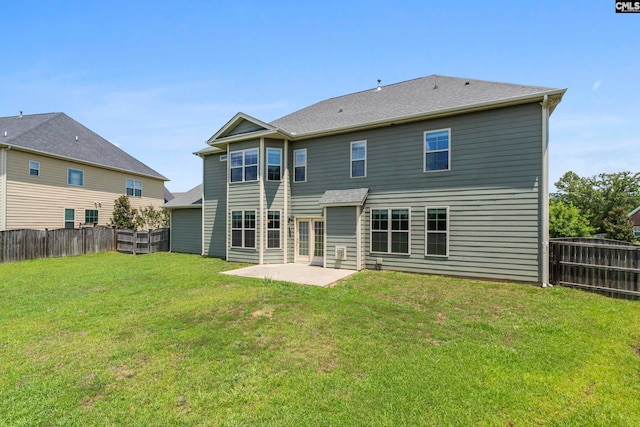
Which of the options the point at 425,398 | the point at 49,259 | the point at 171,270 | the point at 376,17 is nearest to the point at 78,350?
the point at 425,398

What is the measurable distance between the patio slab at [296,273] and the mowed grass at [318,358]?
147cm

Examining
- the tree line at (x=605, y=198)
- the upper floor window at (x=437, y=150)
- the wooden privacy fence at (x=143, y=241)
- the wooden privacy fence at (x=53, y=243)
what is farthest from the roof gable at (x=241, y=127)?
the tree line at (x=605, y=198)

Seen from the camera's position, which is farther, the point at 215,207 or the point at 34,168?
the point at 34,168

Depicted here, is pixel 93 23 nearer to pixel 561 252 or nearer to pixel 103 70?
pixel 103 70

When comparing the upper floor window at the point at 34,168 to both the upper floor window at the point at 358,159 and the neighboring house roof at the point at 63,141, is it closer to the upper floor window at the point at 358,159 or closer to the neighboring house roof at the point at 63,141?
the neighboring house roof at the point at 63,141

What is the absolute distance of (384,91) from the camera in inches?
527

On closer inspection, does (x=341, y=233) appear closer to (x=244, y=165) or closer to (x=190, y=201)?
(x=244, y=165)

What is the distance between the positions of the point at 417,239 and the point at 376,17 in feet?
25.3

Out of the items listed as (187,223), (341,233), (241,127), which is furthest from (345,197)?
(187,223)

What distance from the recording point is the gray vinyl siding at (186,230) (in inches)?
629

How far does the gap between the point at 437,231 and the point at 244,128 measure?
30.6 ft

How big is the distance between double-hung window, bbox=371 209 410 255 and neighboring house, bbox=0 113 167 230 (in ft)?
62.8

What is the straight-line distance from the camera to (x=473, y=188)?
9.12 m

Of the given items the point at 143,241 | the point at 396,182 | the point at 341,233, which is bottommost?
the point at 143,241
